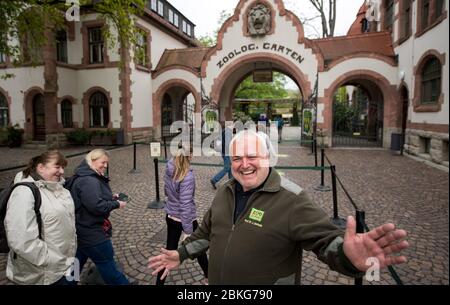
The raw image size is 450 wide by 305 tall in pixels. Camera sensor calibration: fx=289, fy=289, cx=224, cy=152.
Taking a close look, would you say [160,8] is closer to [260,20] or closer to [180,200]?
[260,20]

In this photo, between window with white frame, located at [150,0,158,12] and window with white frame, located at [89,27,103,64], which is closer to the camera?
window with white frame, located at [89,27,103,64]

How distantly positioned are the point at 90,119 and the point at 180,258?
17.9m

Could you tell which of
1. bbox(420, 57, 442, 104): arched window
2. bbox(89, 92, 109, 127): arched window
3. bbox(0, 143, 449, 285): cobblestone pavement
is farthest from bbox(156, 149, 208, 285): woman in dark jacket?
bbox(89, 92, 109, 127): arched window

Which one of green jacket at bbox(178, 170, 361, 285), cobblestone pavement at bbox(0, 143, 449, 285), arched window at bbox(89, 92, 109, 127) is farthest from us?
arched window at bbox(89, 92, 109, 127)

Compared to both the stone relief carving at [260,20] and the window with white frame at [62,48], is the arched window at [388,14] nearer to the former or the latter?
the stone relief carving at [260,20]

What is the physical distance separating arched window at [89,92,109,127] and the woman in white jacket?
16534 millimetres

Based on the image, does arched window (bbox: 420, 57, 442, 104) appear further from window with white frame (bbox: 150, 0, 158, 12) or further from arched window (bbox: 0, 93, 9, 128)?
arched window (bbox: 0, 93, 9, 128)

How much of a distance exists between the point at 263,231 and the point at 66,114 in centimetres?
1888

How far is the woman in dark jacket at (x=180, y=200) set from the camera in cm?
318

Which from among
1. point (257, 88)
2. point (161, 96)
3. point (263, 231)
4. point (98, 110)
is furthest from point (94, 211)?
point (257, 88)

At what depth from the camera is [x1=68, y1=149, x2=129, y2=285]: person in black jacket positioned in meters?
2.69

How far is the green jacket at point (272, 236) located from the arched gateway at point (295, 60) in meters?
14.8

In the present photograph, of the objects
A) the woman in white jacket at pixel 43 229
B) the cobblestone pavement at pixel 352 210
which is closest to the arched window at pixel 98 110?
the cobblestone pavement at pixel 352 210
